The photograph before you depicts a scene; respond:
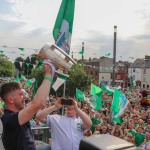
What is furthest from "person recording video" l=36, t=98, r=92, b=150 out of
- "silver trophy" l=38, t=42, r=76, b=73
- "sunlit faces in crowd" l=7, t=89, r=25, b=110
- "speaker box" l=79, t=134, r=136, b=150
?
"speaker box" l=79, t=134, r=136, b=150

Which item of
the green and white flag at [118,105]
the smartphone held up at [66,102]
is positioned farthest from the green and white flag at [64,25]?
the green and white flag at [118,105]

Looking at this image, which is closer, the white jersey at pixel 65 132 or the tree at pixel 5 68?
the white jersey at pixel 65 132

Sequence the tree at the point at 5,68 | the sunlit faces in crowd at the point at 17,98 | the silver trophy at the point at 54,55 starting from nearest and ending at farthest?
the sunlit faces in crowd at the point at 17,98, the silver trophy at the point at 54,55, the tree at the point at 5,68

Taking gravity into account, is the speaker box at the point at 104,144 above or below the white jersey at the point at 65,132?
above

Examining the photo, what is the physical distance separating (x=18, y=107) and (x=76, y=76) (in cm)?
2000

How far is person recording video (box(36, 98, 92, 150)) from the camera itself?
11.8 feet

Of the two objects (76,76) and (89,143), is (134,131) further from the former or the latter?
(76,76)

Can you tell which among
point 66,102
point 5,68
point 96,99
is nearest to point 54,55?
point 66,102

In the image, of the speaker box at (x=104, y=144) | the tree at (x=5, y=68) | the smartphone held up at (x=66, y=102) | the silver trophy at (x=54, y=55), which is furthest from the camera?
the tree at (x=5, y=68)

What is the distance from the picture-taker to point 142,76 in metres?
70.8

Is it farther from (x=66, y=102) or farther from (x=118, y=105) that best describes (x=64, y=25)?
(x=118, y=105)

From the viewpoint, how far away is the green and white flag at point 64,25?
6.34 metres

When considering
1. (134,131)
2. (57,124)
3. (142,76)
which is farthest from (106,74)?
(57,124)

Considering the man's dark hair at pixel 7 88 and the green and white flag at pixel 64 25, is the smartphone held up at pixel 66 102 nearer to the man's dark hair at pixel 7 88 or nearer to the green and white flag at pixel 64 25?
the man's dark hair at pixel 7 88
